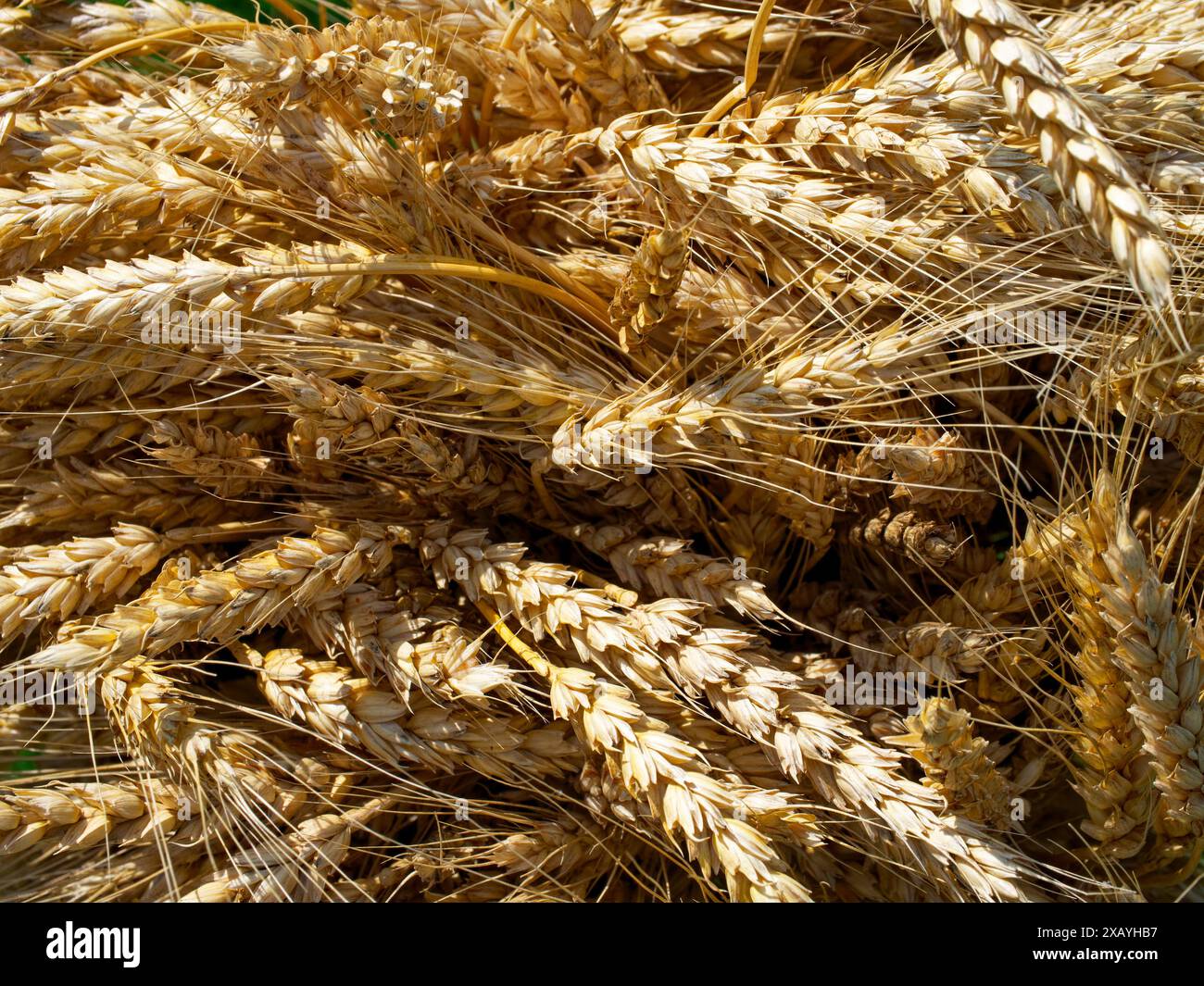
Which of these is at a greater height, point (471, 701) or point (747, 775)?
point (471, 701)

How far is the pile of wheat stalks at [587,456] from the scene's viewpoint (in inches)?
49.7

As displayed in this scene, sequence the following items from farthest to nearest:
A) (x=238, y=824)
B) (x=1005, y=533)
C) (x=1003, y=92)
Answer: (x=1005, y=533) → (x=238, y=824) → (x=1003, y=92)

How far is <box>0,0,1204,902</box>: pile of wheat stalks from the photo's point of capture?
126 cm

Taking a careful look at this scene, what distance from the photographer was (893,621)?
1661 mm

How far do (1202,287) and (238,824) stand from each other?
162 centimetres

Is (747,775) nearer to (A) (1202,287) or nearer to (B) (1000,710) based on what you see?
(B) (1000,710)

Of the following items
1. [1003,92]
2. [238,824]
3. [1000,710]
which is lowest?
[238,824]

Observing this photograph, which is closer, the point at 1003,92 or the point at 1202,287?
the point at 1003,92

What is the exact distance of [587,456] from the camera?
4.08 feet

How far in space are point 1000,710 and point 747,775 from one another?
45 centimetres

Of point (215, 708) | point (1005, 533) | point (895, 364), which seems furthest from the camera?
point (1005, 533)
